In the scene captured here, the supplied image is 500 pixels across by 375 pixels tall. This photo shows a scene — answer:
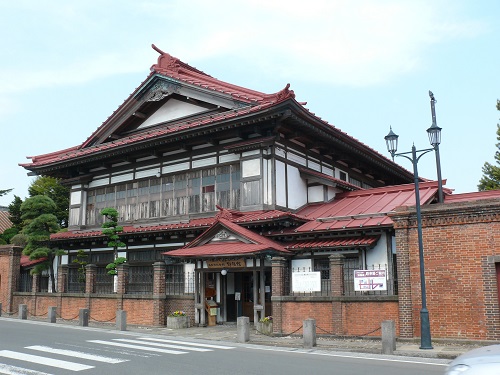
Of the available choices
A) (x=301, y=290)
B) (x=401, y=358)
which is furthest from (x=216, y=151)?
(x=401, y=358)

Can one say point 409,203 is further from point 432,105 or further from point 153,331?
point 153,331

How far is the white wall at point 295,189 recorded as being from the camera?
22734 mm

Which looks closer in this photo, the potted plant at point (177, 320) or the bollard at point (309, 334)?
the bollard at point (309, 334)

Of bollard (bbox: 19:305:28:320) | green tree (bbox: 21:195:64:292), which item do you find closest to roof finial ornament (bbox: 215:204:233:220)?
green tree (bbox: 21:195:64:292)

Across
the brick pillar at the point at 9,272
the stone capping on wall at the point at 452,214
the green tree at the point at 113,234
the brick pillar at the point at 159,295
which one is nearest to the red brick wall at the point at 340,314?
the stone capping on wall at the point at 452,214

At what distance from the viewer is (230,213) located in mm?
20875

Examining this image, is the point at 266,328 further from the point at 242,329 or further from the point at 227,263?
the point at 227,263

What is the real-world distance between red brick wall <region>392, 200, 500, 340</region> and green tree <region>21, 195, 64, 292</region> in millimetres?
18977

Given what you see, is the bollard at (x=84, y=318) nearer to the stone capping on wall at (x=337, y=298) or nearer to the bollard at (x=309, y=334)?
the stone capping on wall at (x=337, y=298)

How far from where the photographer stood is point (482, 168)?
137 feet

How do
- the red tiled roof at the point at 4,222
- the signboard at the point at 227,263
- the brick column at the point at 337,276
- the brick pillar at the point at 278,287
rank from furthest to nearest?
the red tiled roof at the point at 4,222
the signboard at the point at 227,263
the brick pillar at the point at 278,287
the brick column at the point at 337,276

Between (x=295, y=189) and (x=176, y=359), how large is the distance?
12.2 m

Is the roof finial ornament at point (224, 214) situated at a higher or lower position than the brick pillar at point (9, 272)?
higher

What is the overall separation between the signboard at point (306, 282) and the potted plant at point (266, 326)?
1436 mm
